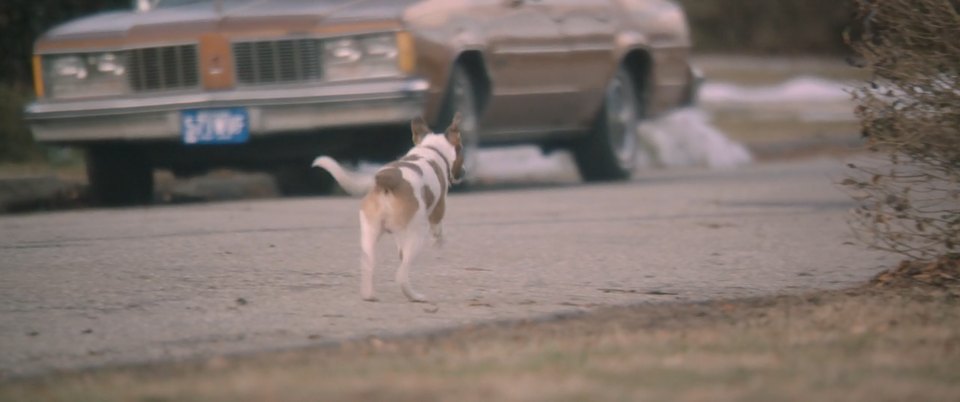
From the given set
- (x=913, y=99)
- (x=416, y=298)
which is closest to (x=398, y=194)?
(x=416, y=298)

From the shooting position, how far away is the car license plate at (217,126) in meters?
10.1

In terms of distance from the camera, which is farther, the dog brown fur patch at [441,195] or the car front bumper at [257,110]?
the car front bumper at [257,110]

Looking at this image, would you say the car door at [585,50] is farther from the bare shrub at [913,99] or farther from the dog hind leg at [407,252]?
the dog hind leg at [407,252]

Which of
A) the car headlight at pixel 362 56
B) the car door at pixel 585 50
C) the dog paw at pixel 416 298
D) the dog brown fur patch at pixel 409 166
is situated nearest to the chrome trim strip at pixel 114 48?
the car headlight at pixel 362 56

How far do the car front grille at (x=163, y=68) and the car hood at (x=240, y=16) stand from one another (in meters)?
0.13

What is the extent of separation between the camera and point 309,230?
28.3 ft

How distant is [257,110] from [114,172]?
1.28m

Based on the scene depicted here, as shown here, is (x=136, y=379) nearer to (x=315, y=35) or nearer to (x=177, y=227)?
(x=177, y=227)

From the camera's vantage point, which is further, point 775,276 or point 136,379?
point 775,276

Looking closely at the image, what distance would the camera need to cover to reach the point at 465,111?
426 inches

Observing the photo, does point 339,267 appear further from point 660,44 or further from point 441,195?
point 660,44

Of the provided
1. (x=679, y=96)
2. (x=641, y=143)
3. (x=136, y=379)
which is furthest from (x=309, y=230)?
(x=641, y=143)

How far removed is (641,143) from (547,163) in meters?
1.30

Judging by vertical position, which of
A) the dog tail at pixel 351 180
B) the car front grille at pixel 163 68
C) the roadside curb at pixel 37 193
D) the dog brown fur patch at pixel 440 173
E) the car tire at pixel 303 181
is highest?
the dog tail at pixel 351 180
